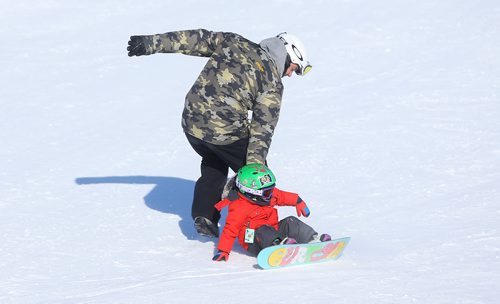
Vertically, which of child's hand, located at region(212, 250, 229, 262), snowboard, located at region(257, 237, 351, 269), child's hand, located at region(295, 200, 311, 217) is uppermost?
child's hand, located at region(295, 200, 311, 217)

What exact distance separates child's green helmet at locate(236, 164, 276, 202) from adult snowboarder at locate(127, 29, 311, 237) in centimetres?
16

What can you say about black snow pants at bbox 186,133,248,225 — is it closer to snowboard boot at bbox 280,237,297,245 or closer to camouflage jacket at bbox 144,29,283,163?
camouflage jacket at bbox 144,29,283,163

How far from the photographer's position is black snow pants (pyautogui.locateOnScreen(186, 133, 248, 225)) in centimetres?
737

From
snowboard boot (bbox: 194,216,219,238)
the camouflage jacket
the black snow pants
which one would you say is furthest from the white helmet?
snowboard boot (bbox: 194,216,219,238)

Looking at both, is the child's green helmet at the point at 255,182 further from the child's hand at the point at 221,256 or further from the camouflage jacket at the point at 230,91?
the child's hand at the point at 221,256

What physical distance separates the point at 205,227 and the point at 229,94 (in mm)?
1007

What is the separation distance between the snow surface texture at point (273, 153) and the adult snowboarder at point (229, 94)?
62 centimetres

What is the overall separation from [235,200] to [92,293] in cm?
135

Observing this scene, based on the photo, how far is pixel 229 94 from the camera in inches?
281

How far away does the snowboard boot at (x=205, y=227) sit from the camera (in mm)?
7332

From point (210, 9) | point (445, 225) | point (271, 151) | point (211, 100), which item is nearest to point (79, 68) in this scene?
point (210, 9)

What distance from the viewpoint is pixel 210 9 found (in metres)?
13.8

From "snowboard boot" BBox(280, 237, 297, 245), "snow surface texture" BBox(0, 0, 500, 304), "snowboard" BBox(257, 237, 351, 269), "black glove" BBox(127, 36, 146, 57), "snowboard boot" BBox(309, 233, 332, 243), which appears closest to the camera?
"snow surface texture" BBox(0, 0, 500, 304)

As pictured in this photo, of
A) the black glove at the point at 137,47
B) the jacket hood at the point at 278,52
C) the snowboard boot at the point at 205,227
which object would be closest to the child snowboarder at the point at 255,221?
the snowboard boot at the point at 205,227
